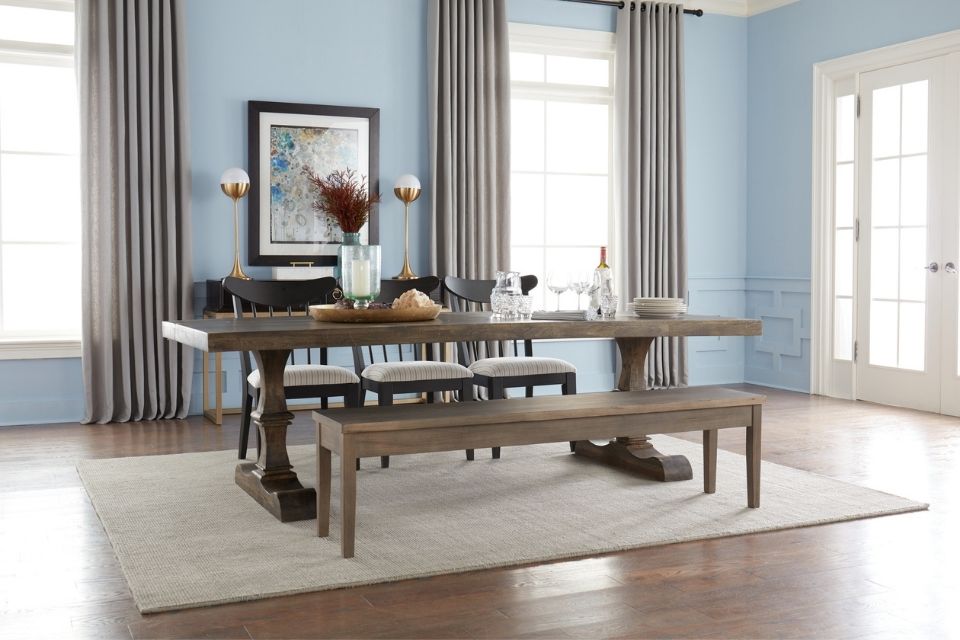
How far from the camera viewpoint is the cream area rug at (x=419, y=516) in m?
2.85

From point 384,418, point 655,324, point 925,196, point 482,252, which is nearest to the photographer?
point 384,418

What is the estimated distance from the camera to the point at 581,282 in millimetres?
3812

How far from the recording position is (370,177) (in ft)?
20.3

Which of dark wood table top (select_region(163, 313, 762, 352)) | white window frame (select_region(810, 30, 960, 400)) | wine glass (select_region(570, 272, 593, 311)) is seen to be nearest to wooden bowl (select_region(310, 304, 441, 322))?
dark wood table top (select_region(163, 313, 762, 352))

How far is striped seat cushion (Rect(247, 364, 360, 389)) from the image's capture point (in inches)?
157

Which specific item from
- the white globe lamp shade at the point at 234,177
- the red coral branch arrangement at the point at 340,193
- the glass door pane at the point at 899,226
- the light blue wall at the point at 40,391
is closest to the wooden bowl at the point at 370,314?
the red coral branch arrangement at the point at 340,193

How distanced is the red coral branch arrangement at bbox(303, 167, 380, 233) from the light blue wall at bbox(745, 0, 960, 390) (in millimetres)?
2914

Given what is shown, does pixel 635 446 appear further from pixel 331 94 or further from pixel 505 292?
pixel 331 94

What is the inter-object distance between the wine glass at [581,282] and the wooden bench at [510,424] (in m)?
0.42

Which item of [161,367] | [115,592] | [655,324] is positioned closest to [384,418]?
[115,592]

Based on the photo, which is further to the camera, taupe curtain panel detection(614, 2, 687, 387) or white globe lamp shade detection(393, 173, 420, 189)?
taupe curtain panel detection(614, 2, 687, 387)

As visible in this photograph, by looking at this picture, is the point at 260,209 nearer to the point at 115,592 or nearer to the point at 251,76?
the point at 251,76

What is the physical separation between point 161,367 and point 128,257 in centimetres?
64

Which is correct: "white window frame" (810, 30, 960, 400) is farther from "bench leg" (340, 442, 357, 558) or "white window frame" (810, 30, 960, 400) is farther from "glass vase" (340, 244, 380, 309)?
"bench leg" (340, 442, 357, 558)
